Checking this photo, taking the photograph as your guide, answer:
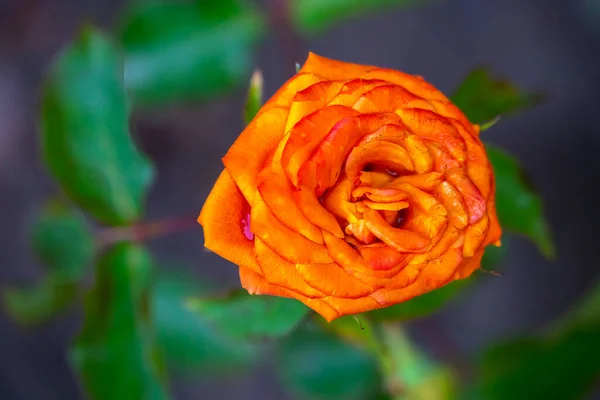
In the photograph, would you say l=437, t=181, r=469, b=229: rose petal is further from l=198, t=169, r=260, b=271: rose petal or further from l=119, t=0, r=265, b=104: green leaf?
l=119, t=0, r=265, b=104: green leaf

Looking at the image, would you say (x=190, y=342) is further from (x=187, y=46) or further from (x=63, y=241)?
(x=187, y=46)

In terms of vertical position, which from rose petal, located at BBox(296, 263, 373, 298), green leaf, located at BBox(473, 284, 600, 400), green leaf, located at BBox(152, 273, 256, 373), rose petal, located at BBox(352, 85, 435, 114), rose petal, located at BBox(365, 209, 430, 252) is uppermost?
rose petal, located at BBox(352, 85, 435, 114)

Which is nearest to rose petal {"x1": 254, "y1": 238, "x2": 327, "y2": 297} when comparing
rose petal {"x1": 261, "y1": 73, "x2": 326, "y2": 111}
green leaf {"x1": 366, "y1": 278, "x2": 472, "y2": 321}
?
rose petal {"x1": 261, "y1": 73, "x2": 326, "y2": 111}

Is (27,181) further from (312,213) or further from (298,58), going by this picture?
(312,213)

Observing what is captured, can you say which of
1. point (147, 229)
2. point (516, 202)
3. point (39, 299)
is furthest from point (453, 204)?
point (39, 299)

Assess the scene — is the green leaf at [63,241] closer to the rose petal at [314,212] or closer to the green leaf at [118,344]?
the green leaf at [118,344]

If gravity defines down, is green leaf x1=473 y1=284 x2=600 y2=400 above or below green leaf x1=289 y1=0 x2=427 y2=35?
below

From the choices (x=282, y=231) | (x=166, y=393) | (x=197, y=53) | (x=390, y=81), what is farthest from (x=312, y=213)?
(x=197, y=53)
